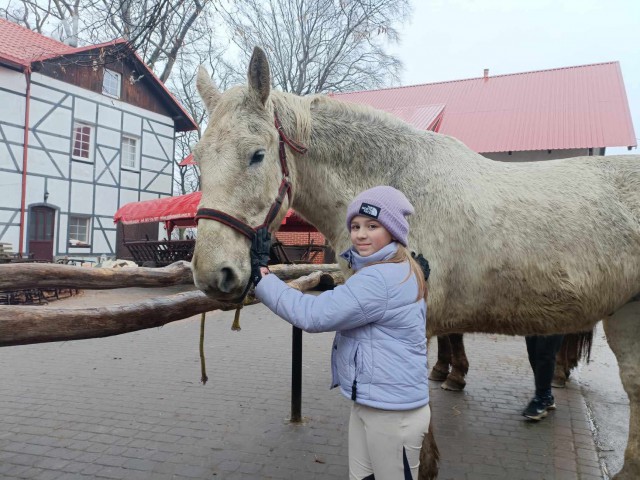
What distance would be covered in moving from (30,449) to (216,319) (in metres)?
6.33

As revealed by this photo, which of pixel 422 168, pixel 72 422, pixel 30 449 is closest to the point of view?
pixel 422 168

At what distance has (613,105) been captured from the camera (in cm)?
1647

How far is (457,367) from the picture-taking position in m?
4.95

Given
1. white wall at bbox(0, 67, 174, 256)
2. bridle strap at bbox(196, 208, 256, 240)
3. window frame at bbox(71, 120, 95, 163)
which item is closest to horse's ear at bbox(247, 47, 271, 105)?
bridle strap at bbox(196, 208, 256, 240)

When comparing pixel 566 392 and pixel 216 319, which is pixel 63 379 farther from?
pixel 566 392

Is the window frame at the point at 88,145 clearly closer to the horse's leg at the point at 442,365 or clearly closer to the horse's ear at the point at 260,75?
the horse's leg at the point at 442,365

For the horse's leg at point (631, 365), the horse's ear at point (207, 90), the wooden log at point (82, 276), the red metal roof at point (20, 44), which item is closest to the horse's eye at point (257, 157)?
the horse's ear at point (207, 90)

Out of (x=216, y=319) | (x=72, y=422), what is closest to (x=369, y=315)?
(x=72, y=422)

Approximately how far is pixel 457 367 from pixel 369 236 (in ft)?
12.2

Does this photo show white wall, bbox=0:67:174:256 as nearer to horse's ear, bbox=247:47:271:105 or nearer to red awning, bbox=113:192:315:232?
red awning, bbox=113:192:315:232

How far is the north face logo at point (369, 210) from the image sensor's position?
5.73ft

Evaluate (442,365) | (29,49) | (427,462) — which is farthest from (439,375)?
(29,49)

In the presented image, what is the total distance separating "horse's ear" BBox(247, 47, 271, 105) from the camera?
2.10 m

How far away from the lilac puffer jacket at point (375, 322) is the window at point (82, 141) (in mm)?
16287
